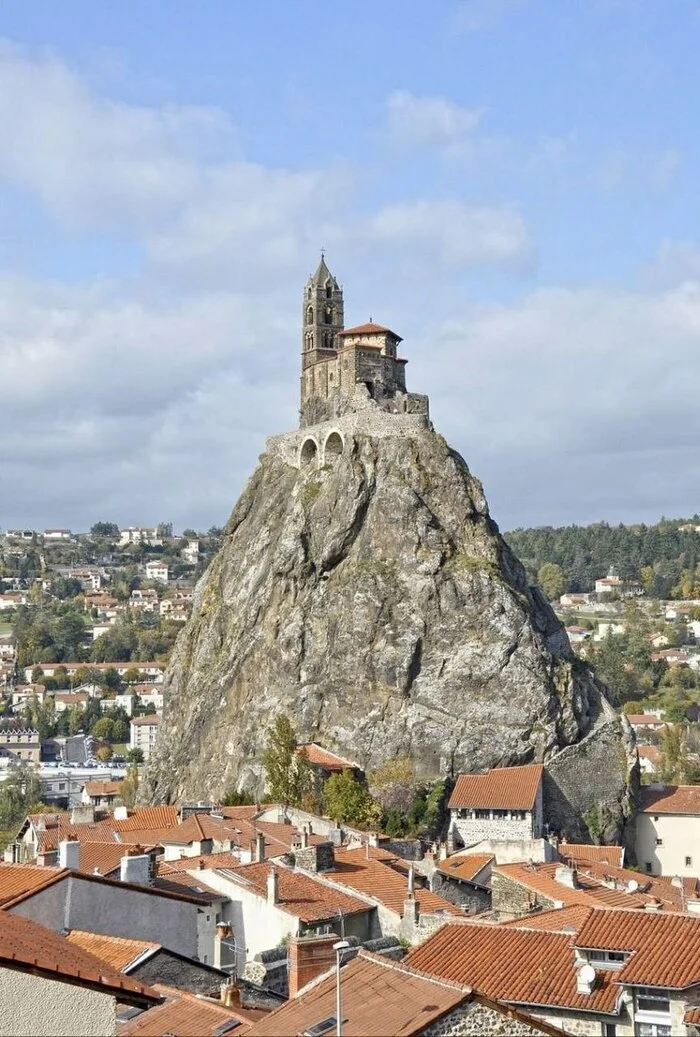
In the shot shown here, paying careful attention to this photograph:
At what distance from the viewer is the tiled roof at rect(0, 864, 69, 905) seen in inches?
970

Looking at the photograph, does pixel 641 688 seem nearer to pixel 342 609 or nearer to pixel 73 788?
pixel 73 788

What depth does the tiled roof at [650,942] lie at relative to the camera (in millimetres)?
21859

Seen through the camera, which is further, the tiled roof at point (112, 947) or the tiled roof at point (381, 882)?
the tiled roof at point (381, 882)

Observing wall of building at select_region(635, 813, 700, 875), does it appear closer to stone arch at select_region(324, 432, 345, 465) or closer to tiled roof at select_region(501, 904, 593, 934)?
stone arch at select_region(324, 432, 345, 465)

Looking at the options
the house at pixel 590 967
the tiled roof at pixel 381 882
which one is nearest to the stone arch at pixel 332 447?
the tiled roof at pixel 381 882

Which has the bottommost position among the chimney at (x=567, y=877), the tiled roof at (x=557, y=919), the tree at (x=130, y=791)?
the tree at (x=130, y=791)

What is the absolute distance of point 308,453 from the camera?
111 metres

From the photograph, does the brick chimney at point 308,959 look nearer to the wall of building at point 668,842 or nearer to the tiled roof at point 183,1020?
the tiled roof at point 183,1020

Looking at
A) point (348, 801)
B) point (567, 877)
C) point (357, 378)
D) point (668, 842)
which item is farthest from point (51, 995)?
point (357, 378)

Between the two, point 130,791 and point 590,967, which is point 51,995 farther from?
point 130,791

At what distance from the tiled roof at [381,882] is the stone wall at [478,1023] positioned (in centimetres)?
1627

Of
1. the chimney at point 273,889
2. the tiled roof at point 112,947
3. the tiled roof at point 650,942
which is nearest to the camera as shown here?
the tiled roof at point 650,942

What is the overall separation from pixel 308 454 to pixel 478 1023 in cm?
9361

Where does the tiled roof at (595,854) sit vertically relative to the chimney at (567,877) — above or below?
below
